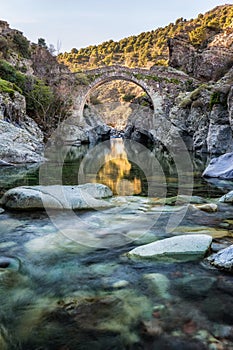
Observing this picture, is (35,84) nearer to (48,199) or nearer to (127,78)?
(127,78)

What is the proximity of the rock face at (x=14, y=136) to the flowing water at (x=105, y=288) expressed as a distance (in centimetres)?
811

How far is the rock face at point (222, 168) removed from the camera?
9.14 m

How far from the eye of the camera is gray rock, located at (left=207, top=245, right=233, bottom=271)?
2.88 metres

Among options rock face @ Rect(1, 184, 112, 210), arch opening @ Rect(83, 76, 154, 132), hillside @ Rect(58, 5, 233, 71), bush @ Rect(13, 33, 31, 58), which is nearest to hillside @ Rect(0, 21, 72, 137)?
bush @ Rect(13, 33, 31, 58)

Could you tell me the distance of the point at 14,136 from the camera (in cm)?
1327

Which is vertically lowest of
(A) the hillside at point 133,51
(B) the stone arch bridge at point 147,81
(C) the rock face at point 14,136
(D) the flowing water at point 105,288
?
(D) the flowing water at point 105,288

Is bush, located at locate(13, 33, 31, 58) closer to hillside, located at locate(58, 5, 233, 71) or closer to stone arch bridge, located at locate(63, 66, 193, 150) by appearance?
stone arch bridge, located at locate(63, 66, 193, 150)

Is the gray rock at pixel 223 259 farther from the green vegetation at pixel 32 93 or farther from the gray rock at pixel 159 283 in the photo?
the green vegetation at pixel 32 93

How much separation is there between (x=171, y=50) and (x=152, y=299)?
4349 centimetres

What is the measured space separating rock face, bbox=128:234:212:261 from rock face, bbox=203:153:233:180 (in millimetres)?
6149

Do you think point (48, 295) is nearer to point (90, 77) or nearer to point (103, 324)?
point (103, 324)

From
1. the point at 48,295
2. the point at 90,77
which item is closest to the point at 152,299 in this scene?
the point at 48,295

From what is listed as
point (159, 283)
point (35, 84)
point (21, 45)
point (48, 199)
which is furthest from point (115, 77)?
point (159, 283)

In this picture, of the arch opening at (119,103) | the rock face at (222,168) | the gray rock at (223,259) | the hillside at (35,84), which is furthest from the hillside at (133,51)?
the gray rock at (223,259)
